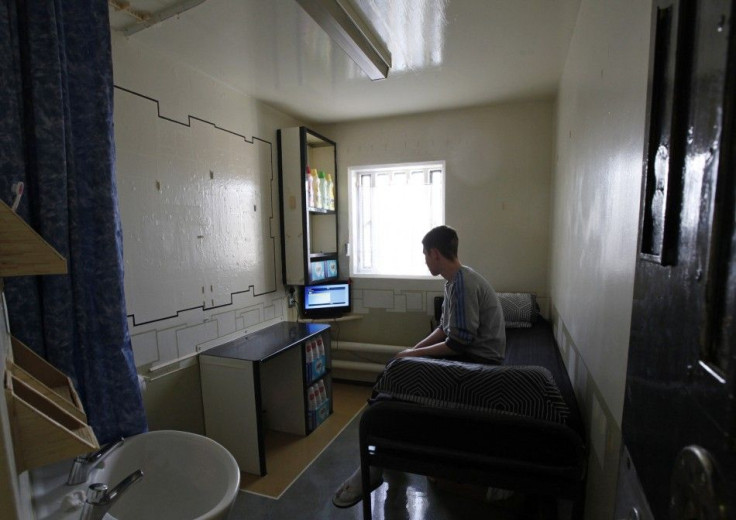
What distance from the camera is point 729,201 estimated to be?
0.95 ft

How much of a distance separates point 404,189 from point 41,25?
8.97 feet

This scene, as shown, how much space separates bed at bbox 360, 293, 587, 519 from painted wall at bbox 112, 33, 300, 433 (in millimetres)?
1319

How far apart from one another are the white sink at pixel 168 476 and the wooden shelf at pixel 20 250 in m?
0.73

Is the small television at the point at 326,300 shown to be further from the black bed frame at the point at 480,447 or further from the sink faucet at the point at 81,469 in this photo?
the sink faucet at the point at 81,469

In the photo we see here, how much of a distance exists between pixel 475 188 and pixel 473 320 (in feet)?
5.55

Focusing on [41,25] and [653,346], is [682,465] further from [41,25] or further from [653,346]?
[41,25]

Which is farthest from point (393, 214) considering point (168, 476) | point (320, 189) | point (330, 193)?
point (168, 476)

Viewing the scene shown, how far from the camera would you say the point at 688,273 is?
13.8 inches

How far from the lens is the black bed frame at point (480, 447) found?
1.24m

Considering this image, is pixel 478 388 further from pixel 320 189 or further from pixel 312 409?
pixel 320 189

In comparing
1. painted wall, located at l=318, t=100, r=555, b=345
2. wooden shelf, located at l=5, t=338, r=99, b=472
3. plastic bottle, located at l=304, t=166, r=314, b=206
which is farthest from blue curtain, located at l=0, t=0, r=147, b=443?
painted wall, located at l=318, t=100, r=555, b=345

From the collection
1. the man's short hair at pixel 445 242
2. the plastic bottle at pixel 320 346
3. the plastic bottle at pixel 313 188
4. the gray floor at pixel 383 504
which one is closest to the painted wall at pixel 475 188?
the plastic bottle at pixel 313 188

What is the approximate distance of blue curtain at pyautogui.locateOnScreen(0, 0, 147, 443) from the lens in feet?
3.65

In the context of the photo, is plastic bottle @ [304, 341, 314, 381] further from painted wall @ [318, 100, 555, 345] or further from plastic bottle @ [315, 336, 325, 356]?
painted wall @ [318, 100, 555, 345]
